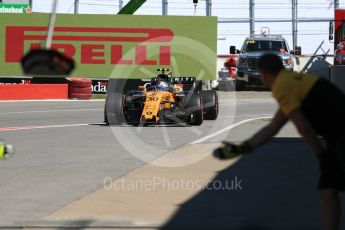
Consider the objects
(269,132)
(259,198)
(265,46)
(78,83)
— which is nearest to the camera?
(269,132)

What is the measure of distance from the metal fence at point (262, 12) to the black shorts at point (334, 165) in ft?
124

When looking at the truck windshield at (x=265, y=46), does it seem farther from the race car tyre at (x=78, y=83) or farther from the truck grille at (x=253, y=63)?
the race car tyre at (x=78, y=83)

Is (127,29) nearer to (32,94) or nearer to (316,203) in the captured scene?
(32,94)

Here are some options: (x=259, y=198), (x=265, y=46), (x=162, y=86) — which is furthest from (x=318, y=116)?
(x=265, y=46)

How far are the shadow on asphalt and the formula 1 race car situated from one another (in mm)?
5430

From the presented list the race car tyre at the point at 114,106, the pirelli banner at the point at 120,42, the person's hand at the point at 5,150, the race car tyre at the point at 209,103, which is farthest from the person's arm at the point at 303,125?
the pirelli banner at the point at 120,42

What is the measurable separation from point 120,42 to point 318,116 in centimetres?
2750

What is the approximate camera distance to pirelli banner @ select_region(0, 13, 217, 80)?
32.4 metres

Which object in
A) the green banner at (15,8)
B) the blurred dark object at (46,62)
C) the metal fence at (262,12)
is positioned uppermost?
the green banner at (15,8)

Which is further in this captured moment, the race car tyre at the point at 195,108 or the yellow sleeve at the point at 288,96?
the race car tyre at the point at 195,108

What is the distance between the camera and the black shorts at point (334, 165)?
5711mm

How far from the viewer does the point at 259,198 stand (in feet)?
28.1

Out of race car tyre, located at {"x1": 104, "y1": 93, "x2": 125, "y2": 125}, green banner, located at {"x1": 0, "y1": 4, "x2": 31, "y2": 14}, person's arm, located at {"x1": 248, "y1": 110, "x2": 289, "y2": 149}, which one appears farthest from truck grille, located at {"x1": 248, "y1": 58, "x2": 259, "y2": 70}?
person's arm, located at {"x1": 248, "y1": 110, "x2": 289, "y2": 149}

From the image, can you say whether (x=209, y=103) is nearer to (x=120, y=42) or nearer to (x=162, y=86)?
(x=162, y=86)
